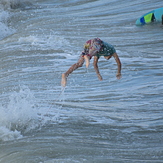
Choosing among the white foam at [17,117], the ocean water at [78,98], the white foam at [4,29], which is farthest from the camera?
the white foam at [4,29]

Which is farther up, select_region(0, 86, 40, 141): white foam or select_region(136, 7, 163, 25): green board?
select_region(136, 7, 163, 25): green board

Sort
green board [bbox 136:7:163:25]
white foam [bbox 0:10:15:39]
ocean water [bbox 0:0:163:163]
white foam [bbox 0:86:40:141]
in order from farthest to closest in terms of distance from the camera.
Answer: white foam [bbox 0:10:15:39] < green board [bbox 136:7:163:25] < white foam [bbox 0:86:40:141] < ocean water [bbox 0:0:163:163]

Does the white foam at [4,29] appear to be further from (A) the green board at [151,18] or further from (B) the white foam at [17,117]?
(B) the white foam at [17,117]

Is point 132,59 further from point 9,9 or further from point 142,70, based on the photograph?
point 9,9

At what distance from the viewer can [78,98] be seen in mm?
9734

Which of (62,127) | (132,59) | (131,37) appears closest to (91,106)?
(62,127)

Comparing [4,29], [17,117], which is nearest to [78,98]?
[17,117]

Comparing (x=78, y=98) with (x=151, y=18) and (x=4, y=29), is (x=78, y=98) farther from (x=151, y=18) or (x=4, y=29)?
(x=4, y=29)

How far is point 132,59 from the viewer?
1299 cm

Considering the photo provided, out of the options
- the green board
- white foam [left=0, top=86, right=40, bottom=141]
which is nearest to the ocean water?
white foam [left=0, top=86, right=40, bottom=141]

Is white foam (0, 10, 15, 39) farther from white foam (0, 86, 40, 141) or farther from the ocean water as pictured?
white foam (0, 86, 40, 141)

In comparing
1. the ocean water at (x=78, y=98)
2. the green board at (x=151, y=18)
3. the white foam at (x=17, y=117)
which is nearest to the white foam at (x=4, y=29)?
the ocean water at (x=78, y=98)

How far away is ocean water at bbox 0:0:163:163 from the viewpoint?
6.85 metres

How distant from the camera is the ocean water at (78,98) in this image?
685 centimetres
